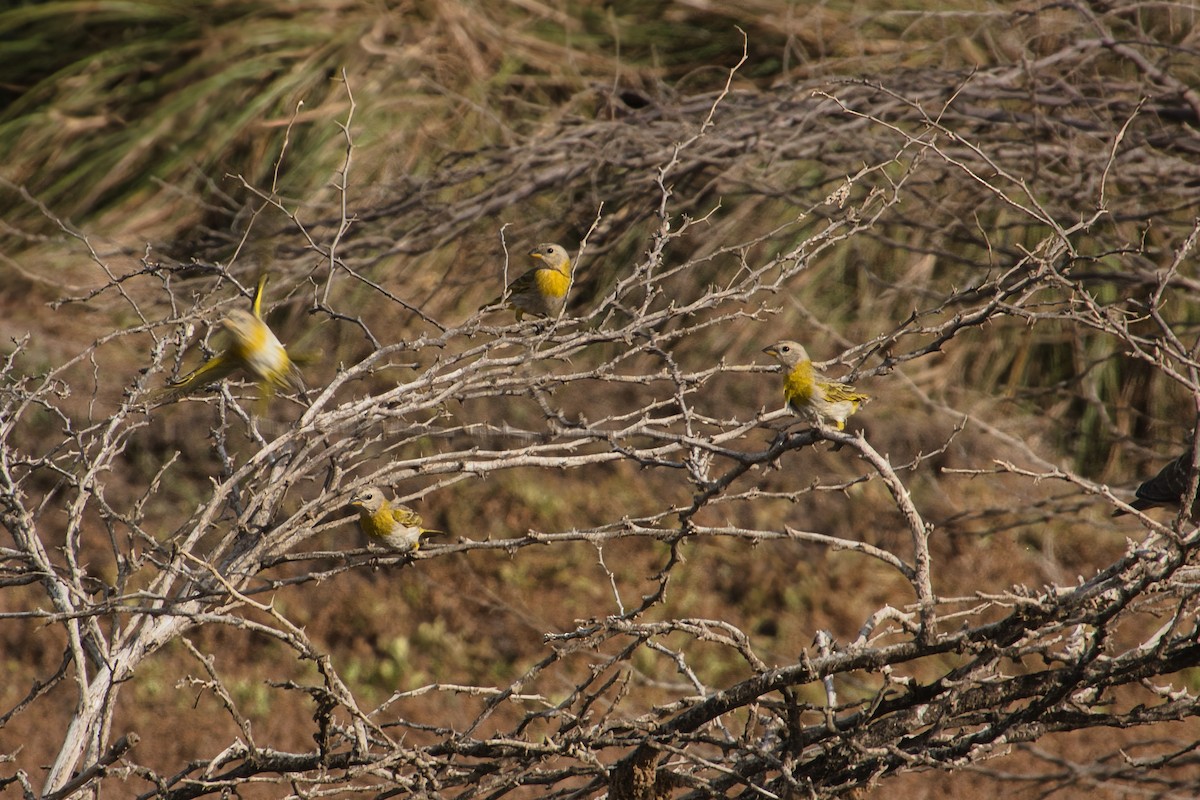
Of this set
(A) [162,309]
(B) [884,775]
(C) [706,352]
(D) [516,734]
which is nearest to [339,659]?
(A) [162,309]

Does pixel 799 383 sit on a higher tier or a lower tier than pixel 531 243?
higher

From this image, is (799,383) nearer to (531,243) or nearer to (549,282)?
(549,282)

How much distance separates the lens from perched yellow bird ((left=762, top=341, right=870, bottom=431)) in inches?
152

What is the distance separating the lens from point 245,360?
343 cm

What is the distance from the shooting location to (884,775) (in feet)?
8.81

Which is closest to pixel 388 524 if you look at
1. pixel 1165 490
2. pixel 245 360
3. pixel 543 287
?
pixel 245 360

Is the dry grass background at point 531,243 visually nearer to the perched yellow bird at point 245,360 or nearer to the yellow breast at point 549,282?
the yellow breast at point 549,282

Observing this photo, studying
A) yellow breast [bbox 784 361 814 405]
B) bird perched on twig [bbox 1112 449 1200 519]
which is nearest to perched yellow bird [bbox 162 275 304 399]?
yellow breast [bbox 784 361 814 405]

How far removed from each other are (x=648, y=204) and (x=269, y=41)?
4.46 m

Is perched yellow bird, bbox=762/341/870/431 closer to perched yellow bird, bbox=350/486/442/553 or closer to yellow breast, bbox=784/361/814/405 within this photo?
yellow breast, bbox=784/361/814/405

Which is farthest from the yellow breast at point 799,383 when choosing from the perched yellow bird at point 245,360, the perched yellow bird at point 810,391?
the perched yellow bird at point 245,360

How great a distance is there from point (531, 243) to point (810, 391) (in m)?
4.40

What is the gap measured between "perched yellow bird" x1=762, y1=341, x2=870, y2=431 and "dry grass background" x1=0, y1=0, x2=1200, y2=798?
9.62 ft

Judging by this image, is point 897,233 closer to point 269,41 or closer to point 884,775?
point 269,41
